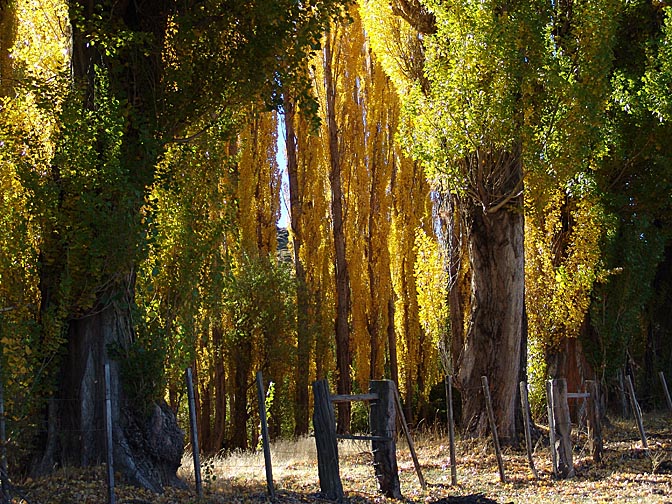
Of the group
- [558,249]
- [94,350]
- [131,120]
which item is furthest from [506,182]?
[94,350]

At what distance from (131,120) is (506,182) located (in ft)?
21.2

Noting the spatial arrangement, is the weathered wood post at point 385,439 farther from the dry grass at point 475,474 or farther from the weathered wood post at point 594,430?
the weathered wood post at point 594,430

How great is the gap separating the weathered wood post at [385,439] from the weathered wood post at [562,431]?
2769mm

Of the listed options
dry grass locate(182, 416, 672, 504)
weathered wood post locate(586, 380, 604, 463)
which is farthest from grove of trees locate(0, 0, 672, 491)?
weathered wood post locate(586, 380, 604, 463)

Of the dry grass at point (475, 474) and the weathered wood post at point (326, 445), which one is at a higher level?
the weathered wood post at point (326, 445)

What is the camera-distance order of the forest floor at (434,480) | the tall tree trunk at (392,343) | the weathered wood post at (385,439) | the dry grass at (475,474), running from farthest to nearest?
the tall tree trunk at (392,343) → the dry grass at (475,474) → the weathered wood post at (385,439) → the forest floor at (434,480)

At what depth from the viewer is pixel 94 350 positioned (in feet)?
28.2

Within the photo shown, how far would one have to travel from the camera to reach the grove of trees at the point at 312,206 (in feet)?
27.1

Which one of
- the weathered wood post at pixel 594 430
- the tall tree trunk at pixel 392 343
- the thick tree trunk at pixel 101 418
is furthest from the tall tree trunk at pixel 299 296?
the thick tree trunk at pixel 101 418

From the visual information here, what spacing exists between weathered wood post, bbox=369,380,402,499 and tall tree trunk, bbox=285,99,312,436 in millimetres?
11201

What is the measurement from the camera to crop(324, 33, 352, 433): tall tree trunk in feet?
62.1

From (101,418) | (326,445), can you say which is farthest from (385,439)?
(101,418)

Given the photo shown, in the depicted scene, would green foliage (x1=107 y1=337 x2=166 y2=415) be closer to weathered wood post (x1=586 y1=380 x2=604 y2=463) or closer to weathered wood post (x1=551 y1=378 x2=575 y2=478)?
weathered wood post (x1=551 y1=378 x2=575 y2=478)

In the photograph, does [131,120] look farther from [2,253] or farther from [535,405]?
[535,405]
